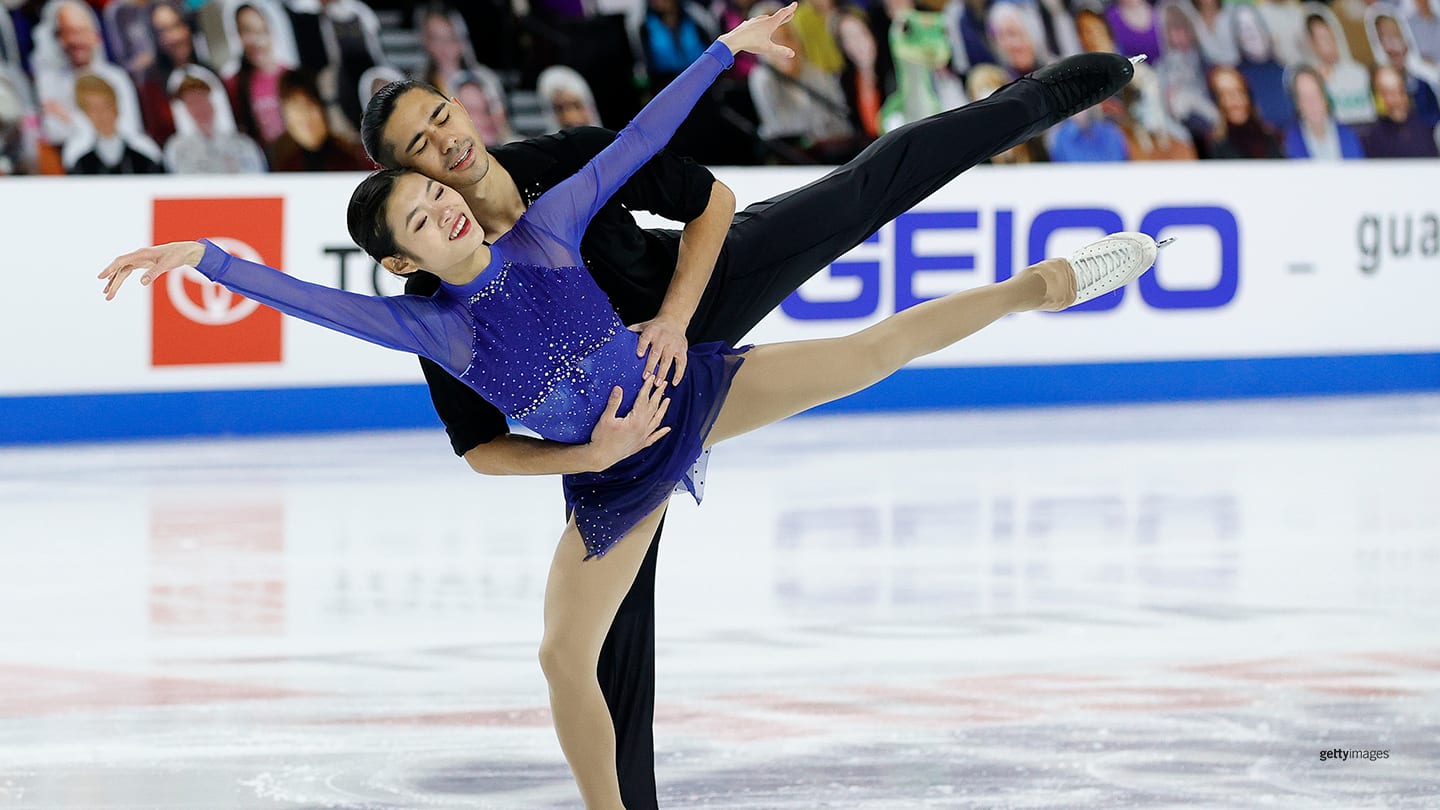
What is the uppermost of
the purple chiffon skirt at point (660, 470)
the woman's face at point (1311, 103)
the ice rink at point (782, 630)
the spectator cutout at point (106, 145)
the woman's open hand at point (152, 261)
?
the woman's face at point (1311, 103)

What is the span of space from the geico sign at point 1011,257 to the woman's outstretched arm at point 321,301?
5444mm

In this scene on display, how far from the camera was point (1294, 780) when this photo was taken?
346 cm

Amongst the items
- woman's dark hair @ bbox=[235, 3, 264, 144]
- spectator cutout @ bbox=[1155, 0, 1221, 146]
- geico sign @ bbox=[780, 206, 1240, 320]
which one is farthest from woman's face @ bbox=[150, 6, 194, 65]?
spectator cutout @ bbox=[1155, 0, 1221, 146]

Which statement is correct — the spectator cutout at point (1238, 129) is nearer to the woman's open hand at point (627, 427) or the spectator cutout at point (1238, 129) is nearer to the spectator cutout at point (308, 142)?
the spectator cutout at point (308, 142)

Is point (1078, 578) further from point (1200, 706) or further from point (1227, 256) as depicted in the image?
point (1227, 256)

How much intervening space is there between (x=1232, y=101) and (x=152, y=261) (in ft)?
26.9

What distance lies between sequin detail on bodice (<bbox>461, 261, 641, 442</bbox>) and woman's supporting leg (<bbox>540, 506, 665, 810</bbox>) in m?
0.19

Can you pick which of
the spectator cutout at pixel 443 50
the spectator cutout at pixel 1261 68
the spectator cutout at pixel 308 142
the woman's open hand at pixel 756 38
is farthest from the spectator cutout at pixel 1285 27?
the woman's open hand at pixel 756 38

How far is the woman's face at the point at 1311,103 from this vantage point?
1019 centimetres

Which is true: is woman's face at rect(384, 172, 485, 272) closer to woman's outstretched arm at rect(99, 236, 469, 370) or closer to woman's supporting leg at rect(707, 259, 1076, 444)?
woman's outstretched arm at rect(99, 236, 469, 370)

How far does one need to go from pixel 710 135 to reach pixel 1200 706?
5285 millimetres

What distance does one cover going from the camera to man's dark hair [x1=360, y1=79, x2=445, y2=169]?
288 centimetres

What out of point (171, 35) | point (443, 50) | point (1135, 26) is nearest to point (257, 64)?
point (171, 35)

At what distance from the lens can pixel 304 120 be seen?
26.7ft
